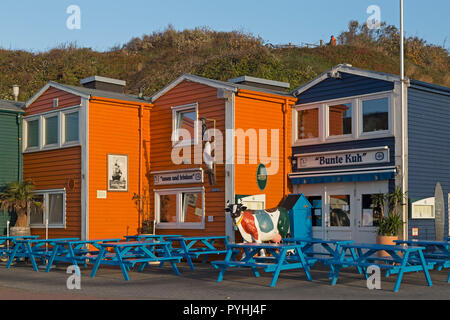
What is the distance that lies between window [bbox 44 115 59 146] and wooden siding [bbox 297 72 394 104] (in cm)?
742

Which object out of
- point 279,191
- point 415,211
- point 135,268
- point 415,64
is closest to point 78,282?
point 135,268

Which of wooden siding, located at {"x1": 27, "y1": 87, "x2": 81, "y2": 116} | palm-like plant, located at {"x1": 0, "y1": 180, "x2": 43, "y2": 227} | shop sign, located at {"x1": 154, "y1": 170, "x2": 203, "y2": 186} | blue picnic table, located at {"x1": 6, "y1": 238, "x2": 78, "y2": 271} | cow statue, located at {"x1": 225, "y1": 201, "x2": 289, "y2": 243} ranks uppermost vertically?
wooden siding, located at {"x1": 27, "y1": 87, "x2": 81, "y2": 116}

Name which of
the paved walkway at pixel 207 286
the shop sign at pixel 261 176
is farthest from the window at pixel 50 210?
the shop sign at pixel 261 176

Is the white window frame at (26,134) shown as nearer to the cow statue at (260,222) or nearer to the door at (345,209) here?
the cow statue at (260,222)

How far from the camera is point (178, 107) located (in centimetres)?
1916

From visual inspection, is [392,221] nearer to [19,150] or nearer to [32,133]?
[32,133]

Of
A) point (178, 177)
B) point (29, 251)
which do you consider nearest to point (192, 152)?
point (178, 177)

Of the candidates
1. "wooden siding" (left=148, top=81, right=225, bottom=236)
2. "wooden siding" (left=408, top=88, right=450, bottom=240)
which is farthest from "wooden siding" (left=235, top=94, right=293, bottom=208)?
"wooden siding" (left=408, top=88, right=450, bottom=240)

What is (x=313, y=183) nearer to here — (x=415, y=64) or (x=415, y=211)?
(x=415, y=211)

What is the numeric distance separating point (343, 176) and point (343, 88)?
2400mm

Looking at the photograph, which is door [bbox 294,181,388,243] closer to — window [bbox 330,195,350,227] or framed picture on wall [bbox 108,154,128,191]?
window [bbox 330,195,350,227]

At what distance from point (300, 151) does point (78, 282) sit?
806cm

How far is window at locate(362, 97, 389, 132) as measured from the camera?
1672 centimetres

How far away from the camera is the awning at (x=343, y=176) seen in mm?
16312
